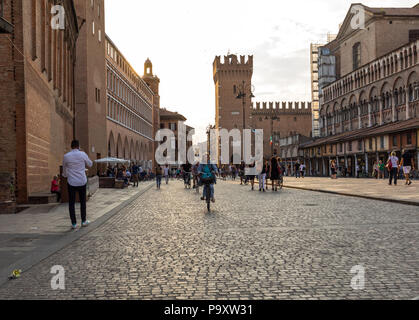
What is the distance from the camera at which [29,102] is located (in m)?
16.3

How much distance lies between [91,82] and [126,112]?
24.5 meters

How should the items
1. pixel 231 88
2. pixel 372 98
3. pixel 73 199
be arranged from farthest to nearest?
pixel 231 88, pixel 372 98, pixel 73 199

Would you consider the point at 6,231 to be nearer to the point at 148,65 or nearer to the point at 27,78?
the point at 27,78

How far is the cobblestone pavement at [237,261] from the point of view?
4520mm

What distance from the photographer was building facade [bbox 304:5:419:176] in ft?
143

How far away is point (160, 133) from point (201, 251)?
9954cm

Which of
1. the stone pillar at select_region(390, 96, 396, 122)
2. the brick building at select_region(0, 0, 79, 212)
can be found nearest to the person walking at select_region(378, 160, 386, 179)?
the stone pillar at select_region(390, 96, 396, 122)

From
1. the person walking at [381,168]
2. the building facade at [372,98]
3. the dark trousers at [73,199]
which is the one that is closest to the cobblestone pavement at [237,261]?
the dark trousers at [73,199]

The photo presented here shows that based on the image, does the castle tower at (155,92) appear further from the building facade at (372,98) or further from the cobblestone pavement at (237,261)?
the cobblestone pavement at (237,261)

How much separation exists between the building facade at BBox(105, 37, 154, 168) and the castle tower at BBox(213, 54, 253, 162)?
618 inches

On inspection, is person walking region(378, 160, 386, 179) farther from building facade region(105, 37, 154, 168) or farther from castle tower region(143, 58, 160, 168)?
castle tower region(143, 58, 160, 168)

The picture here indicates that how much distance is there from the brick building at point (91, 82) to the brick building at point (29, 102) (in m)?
14.4

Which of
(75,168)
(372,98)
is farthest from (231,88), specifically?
(75,168)

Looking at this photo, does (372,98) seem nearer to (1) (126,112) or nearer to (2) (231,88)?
(1) (126,112)
